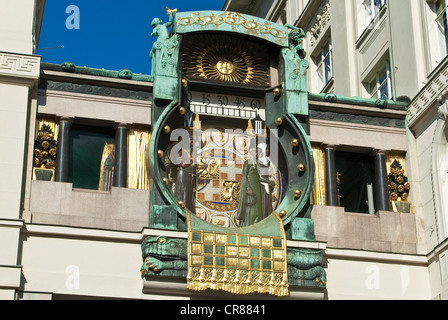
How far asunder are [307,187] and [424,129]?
9.01 feet

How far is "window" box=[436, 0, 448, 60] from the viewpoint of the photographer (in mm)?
21250

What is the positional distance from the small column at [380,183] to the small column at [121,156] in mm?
4780

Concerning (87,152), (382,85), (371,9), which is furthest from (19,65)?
(371,9)

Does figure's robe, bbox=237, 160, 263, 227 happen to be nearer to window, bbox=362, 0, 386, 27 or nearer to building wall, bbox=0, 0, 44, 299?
building wall, bbox=0, 0, 44, 299

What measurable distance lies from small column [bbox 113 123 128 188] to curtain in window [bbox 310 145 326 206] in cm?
351

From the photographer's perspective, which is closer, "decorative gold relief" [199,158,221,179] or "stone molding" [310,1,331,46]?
"decorative gold relief" [199,158,221,179]

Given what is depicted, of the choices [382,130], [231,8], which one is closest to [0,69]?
[382,130]

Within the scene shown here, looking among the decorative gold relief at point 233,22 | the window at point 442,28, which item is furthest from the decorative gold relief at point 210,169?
the window at point 442,28

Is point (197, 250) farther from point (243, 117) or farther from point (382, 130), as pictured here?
point (382, 130)

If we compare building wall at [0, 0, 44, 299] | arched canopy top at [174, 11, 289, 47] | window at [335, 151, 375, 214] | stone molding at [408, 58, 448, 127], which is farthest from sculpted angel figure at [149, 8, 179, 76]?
stone molding at [408, 58, 448, 127]

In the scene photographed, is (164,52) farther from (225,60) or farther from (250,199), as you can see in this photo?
(250,199)
